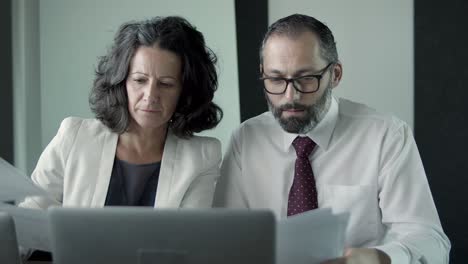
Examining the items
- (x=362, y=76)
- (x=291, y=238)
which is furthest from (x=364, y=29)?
(x=291, y=238)

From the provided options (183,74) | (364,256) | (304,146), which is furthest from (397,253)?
(183,74)

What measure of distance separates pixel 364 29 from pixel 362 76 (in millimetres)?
223

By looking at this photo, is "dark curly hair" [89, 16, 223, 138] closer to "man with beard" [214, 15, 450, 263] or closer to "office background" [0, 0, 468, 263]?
"man with beard" [214, 15, 450, 263]

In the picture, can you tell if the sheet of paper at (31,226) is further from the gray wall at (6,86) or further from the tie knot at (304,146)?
the gray wall at (6,86)

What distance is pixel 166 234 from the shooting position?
3.87ft

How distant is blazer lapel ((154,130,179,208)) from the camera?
197 centimetres

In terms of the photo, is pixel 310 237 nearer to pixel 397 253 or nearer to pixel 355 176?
pixel 397 253

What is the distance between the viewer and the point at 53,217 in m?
1.19

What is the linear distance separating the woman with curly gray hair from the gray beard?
0.27 metres

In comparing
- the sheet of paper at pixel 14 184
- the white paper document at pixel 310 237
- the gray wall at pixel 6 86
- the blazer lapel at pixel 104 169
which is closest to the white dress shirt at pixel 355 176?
the blazer lapel at pixel 104 169

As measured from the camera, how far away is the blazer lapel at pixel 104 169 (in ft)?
6.41

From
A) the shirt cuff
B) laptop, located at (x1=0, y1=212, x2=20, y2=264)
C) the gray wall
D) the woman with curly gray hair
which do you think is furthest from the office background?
laptop, located at (x1=0, y1=212, x2=20, y2=264)

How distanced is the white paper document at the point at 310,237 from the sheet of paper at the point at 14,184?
26.4 inches

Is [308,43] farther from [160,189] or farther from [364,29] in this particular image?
[364,29]
